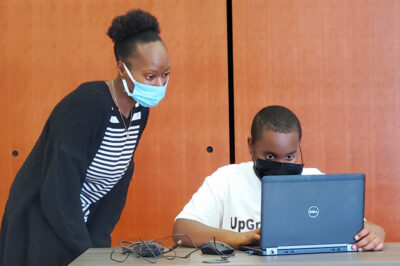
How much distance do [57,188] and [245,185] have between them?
2.20ft

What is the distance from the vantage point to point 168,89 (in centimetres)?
304

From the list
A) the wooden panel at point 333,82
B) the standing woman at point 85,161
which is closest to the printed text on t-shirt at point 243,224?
the standing woman at point 85,161

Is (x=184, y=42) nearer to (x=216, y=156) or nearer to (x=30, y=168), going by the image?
(x=216, y=156)

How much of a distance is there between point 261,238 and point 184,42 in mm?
1581

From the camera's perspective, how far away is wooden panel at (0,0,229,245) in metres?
3.03

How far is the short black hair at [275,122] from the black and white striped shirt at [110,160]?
0.40 meters

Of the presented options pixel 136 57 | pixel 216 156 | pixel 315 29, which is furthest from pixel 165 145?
pixel 136 57

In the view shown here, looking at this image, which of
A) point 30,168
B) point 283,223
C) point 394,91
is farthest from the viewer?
point 394,91

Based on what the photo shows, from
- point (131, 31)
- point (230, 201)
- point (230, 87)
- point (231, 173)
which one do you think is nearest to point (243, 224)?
point (230, 201)

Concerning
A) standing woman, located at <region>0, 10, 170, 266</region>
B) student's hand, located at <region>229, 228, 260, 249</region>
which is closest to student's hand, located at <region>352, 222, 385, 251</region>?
student's hand, located at <region>229, 228, 260, 249</region>

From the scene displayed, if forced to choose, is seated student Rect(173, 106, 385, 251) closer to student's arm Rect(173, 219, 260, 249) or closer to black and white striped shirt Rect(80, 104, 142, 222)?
student's arm Rect(173, 219, 260, 249)

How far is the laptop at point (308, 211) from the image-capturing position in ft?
5.33

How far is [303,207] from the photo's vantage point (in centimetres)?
163

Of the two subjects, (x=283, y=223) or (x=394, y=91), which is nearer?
(x=283, y=223)
